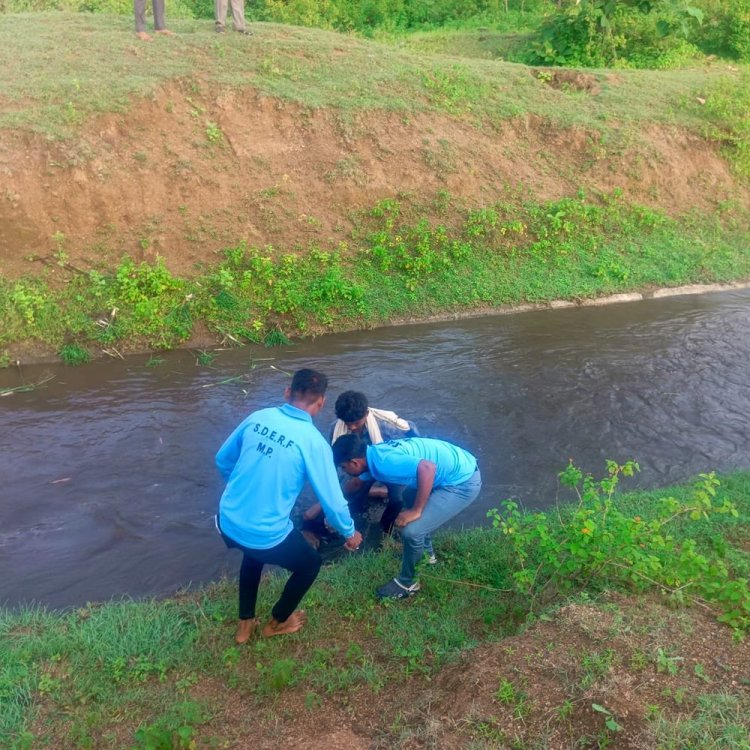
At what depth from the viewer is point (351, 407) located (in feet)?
15.2

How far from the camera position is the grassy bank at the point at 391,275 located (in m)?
9.36

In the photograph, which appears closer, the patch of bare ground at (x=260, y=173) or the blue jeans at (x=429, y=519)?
the blue jeans at (x=429, y=519)

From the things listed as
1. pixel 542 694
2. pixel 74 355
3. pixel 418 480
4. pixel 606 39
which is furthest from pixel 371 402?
pixel 606 39

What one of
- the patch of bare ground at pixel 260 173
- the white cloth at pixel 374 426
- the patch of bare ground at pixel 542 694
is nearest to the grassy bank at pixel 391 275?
the patch of bare ground at pixel 260 173

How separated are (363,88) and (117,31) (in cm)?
492

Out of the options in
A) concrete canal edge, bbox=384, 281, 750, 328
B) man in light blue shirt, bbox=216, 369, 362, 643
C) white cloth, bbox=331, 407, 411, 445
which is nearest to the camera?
man in light blue shirt, bbox=216, 369, 362, 643

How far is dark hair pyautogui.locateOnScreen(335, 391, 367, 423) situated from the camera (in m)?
4.62

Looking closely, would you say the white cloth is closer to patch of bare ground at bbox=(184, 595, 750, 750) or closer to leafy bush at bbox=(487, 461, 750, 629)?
leafy bush at bbox=(487, 461, 750, 629)

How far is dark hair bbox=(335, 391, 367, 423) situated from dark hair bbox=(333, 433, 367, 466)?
0.28m

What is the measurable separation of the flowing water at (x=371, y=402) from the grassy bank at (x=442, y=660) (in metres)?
0.89

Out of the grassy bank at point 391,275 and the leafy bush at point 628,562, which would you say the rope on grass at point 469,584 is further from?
the grassy bank at point 391,275

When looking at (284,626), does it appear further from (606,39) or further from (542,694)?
(606,39)

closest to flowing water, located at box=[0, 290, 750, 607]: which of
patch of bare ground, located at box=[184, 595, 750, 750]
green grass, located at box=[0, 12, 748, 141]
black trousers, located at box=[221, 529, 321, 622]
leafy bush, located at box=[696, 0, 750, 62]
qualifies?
black trousers, located at box=[221, 529, 321, 622]

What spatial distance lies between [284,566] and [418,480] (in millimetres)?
1020
